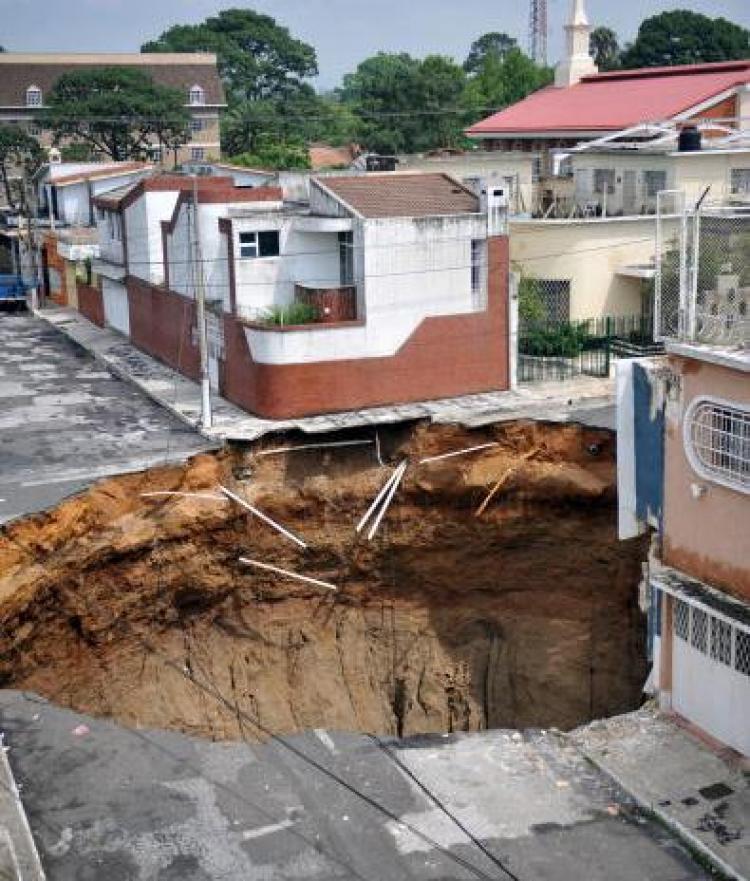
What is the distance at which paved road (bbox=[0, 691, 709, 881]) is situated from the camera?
11.5 metres

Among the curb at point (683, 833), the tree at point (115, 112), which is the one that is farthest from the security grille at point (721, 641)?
the tree at point (115, 112)

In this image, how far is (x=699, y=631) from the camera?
14.6m

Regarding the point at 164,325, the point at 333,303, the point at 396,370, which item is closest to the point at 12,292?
the point at 164,325

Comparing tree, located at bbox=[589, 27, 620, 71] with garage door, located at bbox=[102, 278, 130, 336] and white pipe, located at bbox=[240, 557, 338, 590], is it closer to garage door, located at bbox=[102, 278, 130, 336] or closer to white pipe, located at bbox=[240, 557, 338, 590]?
garage door, located at bbox=[102, 278, 130, 336]

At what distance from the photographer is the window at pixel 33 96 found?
74.1 metres

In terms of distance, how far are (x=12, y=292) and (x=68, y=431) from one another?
2154cm

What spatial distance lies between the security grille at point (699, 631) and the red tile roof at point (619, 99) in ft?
89.1

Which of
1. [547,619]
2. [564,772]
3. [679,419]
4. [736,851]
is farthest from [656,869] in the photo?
[547,619]

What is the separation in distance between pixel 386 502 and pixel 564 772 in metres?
9.08

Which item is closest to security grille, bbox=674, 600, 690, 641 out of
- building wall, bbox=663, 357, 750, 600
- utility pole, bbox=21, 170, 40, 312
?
building wall, bbox=663, 357, 750, 600

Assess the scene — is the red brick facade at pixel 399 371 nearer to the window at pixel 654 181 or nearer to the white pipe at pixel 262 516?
the white pipe at pixel 262 516

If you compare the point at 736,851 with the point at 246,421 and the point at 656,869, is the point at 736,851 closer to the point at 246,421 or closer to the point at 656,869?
the point at 656,869

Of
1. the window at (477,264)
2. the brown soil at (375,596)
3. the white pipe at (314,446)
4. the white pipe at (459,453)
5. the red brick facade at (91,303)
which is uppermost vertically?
the window at (477,264)

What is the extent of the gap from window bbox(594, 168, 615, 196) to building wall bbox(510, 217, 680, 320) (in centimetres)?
384
